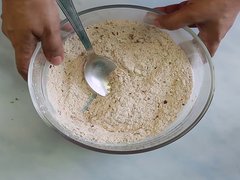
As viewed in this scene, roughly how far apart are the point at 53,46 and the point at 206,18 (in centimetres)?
26

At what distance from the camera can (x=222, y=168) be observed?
837 millimetres

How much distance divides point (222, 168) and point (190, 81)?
0.16 metres

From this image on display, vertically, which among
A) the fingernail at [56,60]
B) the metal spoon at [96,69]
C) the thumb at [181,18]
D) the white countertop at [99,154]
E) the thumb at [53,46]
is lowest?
the white countertop at [99,154]

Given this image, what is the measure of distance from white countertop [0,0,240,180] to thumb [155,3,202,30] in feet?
0.53

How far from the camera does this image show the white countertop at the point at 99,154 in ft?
2.69

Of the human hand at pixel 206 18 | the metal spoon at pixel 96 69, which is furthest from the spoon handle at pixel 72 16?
the human hand at pixel 206 18

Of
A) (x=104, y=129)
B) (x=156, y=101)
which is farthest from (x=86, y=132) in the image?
(x=156, y=101)

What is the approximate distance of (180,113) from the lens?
32.5 inches

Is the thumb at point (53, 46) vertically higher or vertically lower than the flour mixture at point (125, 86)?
higher

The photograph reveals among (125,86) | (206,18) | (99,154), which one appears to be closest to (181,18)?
(206,18)

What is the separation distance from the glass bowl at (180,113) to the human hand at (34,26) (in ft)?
0.08

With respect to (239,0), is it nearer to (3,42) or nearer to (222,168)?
(222,168)

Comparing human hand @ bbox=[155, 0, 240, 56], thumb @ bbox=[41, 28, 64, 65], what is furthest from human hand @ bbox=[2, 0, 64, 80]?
human hand @ bbox=[155, 0, 240, 56]

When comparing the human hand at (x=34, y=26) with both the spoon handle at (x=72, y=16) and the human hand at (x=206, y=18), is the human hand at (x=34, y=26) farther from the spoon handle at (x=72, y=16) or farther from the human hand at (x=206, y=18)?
the human hand at (x=206, y=18)
